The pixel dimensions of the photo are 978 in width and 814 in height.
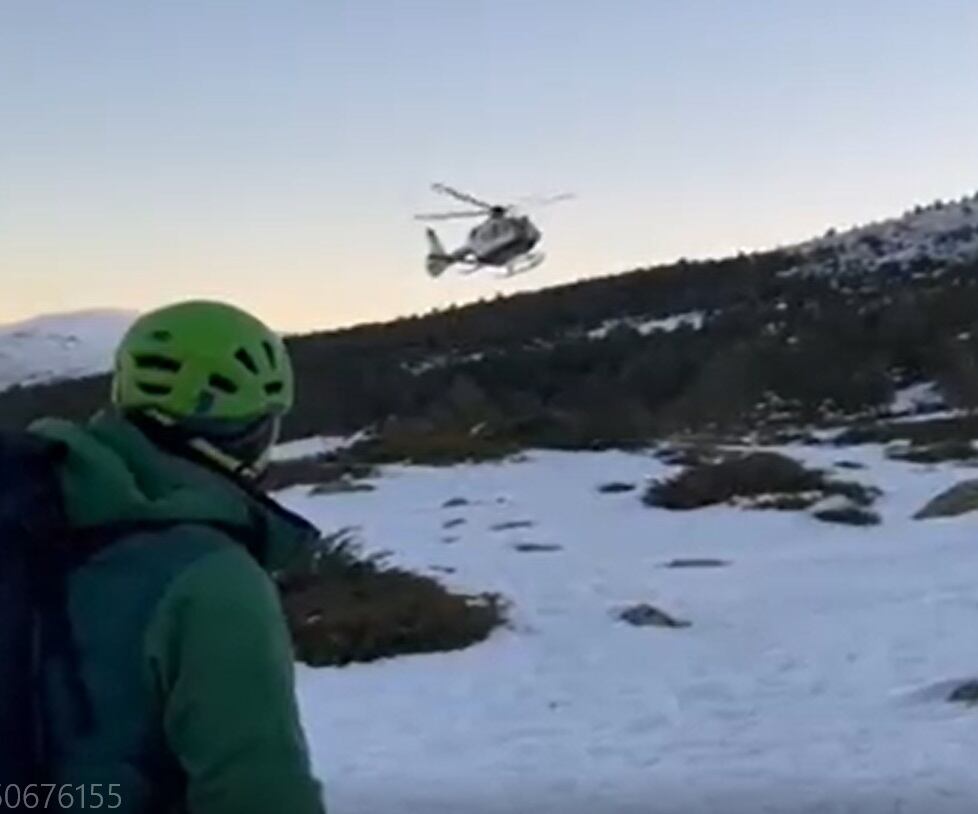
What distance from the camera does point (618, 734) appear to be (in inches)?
401

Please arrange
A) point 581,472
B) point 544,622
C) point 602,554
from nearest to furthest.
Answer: point 544,622 → point 602,554 → point 581,472

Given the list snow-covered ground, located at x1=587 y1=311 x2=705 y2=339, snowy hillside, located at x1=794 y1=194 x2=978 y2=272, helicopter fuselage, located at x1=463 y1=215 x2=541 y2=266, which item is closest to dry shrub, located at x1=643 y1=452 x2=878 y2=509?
snow-covered ground, located at x1=587 y1=311 x2=705 y2=339

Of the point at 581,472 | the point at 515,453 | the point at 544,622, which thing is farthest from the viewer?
the point at 515,453

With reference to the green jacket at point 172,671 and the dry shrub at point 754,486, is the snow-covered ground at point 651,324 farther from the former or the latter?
the green jacket at point 172,671

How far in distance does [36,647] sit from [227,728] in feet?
0.81

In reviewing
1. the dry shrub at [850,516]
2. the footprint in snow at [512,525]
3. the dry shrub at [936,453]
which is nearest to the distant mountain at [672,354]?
the dry shrub at [936,453]

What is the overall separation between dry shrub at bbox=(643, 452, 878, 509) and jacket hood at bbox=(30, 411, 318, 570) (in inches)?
578

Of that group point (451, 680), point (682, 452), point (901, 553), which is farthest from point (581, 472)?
point (451, 680)

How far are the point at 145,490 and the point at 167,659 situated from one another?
223 millimetres

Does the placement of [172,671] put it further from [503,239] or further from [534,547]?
[503,239]

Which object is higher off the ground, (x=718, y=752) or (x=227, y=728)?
(x=227, y=728)

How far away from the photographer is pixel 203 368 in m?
2.59

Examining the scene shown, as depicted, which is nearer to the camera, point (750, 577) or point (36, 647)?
point (36, 647)

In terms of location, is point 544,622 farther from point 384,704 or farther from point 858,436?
point 858,436
